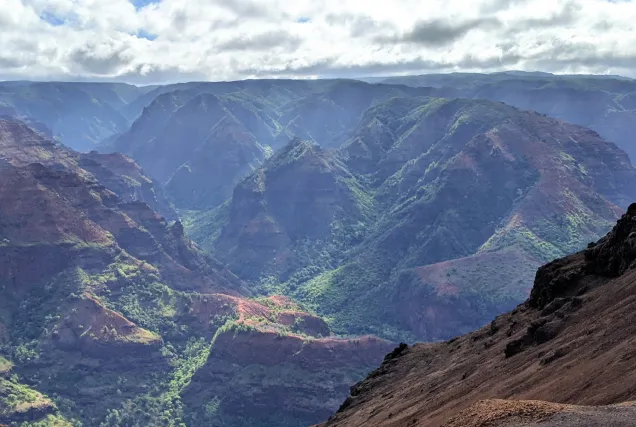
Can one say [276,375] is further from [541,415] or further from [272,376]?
[541,415]

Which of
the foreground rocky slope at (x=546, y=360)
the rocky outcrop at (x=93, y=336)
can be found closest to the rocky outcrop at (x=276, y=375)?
the rocky outcrop at (x=93, y=336)

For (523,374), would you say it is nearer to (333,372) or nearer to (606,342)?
(606,342)

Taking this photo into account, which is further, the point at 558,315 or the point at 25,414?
the point at 25,414

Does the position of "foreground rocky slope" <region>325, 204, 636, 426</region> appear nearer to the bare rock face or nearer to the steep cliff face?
the bare rock face

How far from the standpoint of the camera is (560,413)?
122ft

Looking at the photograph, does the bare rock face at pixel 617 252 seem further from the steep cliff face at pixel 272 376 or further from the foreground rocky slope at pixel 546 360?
the steep cliff face at pixel 272 376

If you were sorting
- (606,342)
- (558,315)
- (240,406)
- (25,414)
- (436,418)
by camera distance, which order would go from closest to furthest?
(606,342) < (436,418) < (558,315) < (25,414) < (240,406)

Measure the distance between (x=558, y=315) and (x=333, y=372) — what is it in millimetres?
119854

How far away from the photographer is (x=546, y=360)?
54.7 metres

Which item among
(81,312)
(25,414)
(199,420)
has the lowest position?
(199,420)

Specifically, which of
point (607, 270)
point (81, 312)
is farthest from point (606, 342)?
point (81, 312)

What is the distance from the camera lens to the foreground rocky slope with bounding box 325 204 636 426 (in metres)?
45.1

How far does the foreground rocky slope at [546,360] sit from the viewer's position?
45.1 metres

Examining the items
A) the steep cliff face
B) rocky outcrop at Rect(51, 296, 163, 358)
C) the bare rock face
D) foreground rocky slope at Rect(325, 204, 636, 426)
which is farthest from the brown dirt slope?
rocky outcrop at Rect(51, 296, 163, 358)
